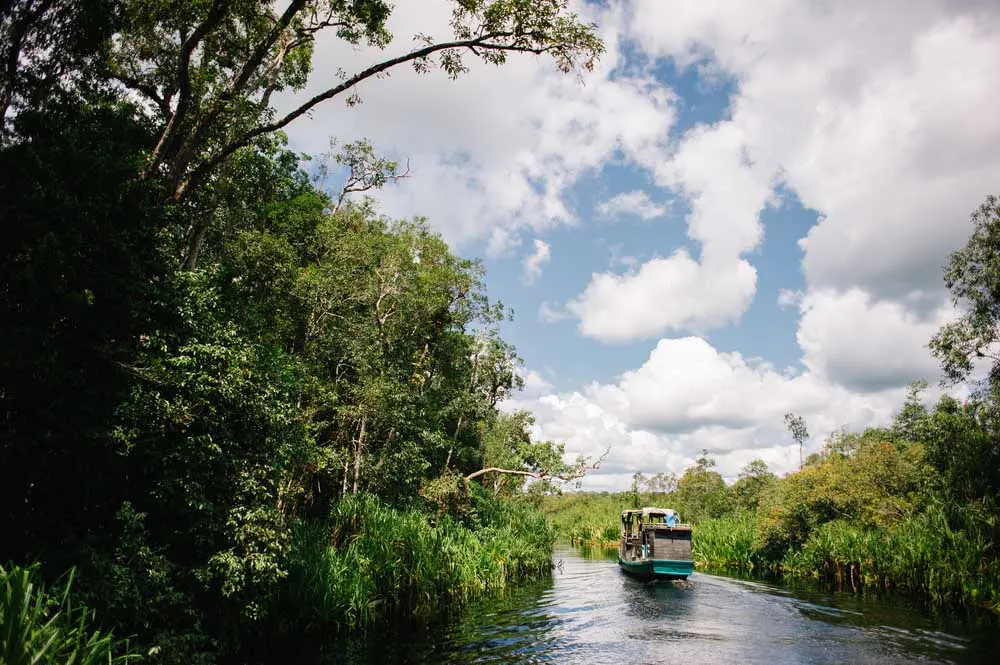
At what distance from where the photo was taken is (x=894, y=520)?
24.2 m

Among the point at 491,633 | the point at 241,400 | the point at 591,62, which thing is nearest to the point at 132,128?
the point at 241,400

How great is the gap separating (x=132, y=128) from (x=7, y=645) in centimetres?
1062

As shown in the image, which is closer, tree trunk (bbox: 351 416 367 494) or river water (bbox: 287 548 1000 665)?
river water (bbox: 287 548 1000 665)

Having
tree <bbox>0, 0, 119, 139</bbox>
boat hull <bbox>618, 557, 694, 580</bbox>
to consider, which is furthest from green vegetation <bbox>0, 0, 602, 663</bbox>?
boat hull <bbox>618, 557, 694, 580</bbox>

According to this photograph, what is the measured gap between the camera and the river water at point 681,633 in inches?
517

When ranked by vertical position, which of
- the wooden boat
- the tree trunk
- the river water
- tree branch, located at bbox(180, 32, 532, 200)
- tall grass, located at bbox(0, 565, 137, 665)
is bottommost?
the river water

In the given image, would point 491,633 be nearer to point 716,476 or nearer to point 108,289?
point 108,289

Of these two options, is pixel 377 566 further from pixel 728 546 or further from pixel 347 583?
pixel 728 546

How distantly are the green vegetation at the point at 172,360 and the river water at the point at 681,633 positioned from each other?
1.67 meters

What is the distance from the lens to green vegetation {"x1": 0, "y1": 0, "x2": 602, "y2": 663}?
27.3 ft

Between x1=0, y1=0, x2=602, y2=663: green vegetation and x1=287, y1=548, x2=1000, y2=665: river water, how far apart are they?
1.67 meters

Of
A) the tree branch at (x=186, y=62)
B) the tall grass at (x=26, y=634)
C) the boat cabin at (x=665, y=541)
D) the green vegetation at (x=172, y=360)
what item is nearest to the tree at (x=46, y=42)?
the green vegetation at (x=172, y=360)

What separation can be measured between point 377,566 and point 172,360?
28.5ft

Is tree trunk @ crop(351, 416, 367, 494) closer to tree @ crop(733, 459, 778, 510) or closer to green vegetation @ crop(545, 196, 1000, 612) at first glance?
green vegetation @ crop(545, 196, 1000, 612)
